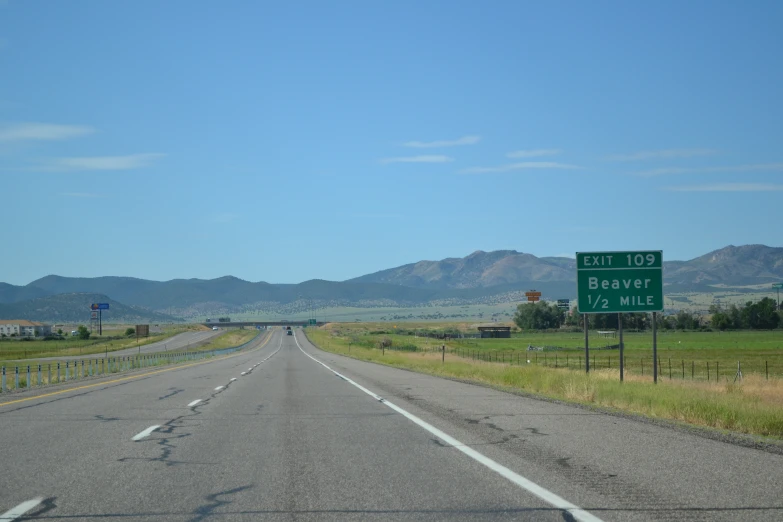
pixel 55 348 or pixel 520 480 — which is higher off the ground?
pixel 520 480

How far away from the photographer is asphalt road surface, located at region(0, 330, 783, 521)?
8.07 m

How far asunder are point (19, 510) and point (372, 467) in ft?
13.3

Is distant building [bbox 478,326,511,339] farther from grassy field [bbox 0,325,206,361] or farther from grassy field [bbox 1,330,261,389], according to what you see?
grassy field [bbox 1,330,261,389]

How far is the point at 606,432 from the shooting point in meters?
13.9

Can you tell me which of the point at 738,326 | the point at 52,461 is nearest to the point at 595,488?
the point at 52,461

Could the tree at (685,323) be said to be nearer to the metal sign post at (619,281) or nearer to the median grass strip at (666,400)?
the median grass strip at (666,400)

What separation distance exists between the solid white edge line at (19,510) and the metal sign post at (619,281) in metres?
20.8

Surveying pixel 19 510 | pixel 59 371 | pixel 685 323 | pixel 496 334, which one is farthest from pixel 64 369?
pixel 685 323

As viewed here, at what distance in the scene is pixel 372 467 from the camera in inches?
414

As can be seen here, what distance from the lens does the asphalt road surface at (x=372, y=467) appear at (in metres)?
8.07

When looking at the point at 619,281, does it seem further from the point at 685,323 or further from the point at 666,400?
the point at 685,323

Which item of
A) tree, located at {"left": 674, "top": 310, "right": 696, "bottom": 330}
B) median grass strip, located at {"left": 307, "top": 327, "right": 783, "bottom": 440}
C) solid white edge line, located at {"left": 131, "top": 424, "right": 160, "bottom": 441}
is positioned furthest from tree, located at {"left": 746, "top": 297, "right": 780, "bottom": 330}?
solid white edge line, located at {"left": 131, "top": 424, "right": 160, "bottom": 441}

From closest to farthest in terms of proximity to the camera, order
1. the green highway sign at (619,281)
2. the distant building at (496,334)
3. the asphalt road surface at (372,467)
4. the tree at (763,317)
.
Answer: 1. the asphalt road surface at (372,467)
2. the green highway sign at (619,281)
3. the tree at (763,317)
4. the distant building at (496,334)

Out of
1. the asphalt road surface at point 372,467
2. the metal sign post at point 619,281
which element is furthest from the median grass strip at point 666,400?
the metal sign post at point 619,281
